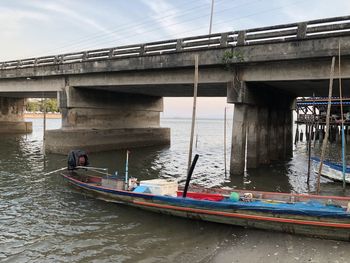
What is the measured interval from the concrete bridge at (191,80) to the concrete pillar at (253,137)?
7 centimetres

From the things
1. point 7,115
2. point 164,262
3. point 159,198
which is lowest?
point 164,262

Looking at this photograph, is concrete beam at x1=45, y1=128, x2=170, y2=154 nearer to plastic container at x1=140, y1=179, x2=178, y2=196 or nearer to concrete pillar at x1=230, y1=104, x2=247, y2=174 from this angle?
concrete pillar at x1=230, y1=104, x2=247, y2=174

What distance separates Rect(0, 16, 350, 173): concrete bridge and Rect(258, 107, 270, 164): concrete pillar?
77 mm

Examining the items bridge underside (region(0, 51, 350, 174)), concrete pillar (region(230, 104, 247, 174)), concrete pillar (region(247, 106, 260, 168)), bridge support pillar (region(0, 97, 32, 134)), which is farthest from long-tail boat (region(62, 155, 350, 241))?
bridge support pillar (region(0, 97, 32, 134))

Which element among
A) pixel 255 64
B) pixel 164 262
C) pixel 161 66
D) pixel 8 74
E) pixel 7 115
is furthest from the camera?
pixel 7 115

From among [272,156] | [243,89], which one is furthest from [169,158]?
[243,89]

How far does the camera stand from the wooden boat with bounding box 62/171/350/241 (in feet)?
33.6

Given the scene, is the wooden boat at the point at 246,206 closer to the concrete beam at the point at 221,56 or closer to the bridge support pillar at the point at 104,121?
the concrete beam at the point at 221,56

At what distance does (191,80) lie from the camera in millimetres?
22672

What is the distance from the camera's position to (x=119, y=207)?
14.2 m

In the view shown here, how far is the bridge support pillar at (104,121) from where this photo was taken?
2941cm

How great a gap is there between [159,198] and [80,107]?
2010cm

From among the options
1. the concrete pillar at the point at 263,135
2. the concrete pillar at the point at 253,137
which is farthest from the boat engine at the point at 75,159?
the concrete pillar at the point at 263,135

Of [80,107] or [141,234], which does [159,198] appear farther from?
[80,107]
